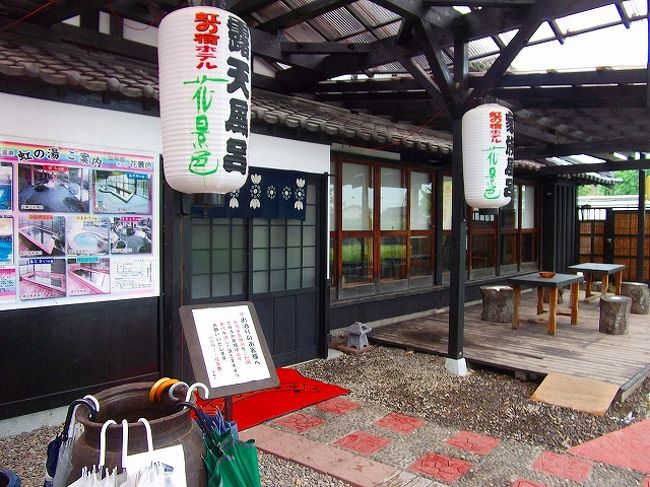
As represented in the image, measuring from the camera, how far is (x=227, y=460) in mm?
2529

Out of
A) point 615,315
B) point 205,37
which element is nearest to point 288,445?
point 205,37

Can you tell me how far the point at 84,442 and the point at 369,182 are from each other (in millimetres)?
7550

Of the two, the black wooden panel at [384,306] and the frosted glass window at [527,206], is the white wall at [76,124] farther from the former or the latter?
the frosted glass window at [527,206]

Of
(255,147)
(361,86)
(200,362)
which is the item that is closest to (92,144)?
(255,147)

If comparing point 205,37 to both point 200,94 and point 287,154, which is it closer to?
point 200,94

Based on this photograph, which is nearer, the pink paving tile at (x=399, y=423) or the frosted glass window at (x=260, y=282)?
the pink paving tile at (x=399, y=423)

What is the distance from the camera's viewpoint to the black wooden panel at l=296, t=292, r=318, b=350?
24.7 feet

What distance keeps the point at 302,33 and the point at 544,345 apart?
249 inches

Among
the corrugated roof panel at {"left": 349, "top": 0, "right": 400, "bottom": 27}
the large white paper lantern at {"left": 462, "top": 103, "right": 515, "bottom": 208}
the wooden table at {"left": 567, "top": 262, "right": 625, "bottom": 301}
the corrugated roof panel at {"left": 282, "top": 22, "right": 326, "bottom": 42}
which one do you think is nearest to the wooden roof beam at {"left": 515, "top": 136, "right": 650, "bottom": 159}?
the wooden table at {"left": 567, "top": 262, "right": 625, "bottom": 301}

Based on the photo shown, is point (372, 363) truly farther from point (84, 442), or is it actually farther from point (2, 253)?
point (84, 442)

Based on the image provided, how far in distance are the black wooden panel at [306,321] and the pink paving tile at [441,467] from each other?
330cm

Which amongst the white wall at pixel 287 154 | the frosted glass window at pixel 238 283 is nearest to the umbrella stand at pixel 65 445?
the frosted glass window at pixel 238 283

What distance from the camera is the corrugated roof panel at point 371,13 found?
6.88 meters

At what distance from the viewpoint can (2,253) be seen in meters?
4.68
